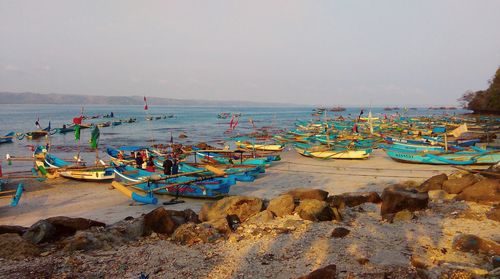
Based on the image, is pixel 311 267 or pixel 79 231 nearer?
pixel 311 267

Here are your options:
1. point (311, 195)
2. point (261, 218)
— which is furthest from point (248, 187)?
point (261, 218)

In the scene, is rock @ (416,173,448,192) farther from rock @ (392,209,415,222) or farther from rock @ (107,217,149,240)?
rock @ (107,217,149,240)

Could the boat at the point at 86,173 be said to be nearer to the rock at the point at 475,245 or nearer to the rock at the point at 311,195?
the rock at the point at 311,195

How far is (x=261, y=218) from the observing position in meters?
11.1

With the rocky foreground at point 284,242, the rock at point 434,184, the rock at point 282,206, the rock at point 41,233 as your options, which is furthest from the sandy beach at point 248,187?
the rock at point 282,206

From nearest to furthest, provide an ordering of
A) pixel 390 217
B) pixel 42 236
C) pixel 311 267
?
pixel 311 267
pixel 42 236
pixel 390 217

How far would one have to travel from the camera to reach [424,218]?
430 inches

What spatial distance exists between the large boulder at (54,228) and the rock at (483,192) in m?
12.4

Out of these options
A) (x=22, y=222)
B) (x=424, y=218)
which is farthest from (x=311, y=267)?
(x=22, y=222)

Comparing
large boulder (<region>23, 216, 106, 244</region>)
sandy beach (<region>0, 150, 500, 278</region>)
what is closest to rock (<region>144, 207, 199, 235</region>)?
sandy beach (<region>0, 150, 500, 278</region>)

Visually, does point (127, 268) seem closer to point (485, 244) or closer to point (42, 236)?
point (42, 236)

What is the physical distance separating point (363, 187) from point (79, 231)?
1307cm

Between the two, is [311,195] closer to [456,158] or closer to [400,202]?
[400,202]

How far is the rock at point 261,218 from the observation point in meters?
10.9
